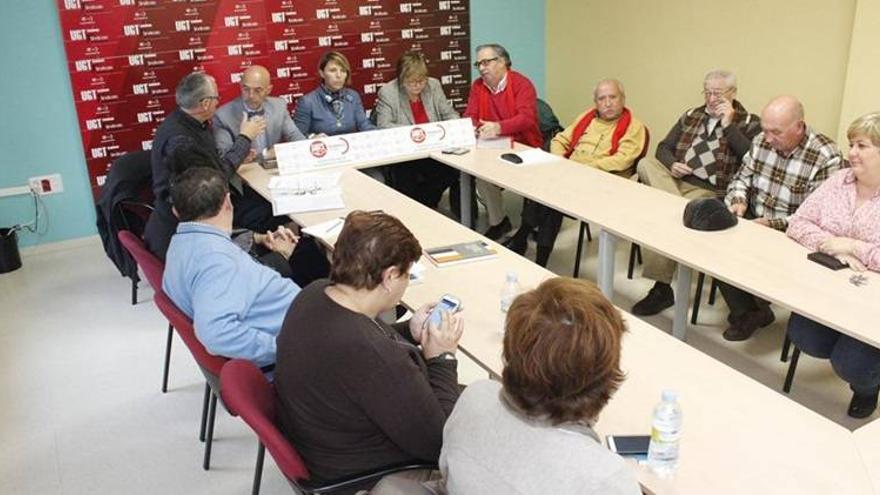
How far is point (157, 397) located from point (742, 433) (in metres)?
2.52

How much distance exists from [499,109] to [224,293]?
2957mm

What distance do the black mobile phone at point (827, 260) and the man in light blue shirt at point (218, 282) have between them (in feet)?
6.01

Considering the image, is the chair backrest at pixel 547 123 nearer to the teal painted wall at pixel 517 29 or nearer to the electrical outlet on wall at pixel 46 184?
the teal painted wall at pixel 517 29

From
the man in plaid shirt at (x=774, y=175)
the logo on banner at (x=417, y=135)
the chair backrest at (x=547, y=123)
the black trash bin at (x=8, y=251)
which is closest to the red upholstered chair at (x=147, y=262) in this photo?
the logo on banner at (x=417, y=135)

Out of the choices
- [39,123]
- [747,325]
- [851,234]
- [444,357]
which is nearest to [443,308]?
[444,357]

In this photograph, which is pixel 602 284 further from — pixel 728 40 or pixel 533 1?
pixel 533 1

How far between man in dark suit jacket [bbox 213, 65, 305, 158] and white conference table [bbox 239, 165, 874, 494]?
2.33 metres

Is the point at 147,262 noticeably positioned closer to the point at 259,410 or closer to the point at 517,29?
the point at 259,410

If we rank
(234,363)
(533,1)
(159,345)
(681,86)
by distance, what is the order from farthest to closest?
1. (533,1)
2. (681,86)
3. (159,345)
4. (234,363)

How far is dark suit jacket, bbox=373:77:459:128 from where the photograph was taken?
5.03 metres

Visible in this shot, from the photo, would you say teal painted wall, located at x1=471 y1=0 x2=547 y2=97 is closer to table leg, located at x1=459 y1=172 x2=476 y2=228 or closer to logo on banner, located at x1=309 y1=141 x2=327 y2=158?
table leg, located at x1=459 y1=172 x2=476 y2=228

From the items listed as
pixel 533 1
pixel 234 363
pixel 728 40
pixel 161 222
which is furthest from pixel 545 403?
pixel 533 1

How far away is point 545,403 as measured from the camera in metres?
1.35

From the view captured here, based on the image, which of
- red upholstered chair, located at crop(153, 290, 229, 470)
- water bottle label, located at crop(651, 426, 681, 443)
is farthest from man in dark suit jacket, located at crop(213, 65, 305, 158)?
water bottle label, located at crop(651, 426, 681, 443)
